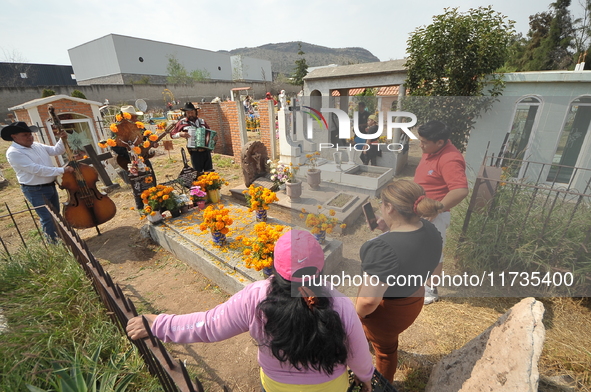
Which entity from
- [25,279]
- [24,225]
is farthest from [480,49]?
[24,225]

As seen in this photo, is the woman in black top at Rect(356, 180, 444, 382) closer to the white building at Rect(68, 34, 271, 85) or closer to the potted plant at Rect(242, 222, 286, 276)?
the potted plant at Rect(242, 222, 286, 276)

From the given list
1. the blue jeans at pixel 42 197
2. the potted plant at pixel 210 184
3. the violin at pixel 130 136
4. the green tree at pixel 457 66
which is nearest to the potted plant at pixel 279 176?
the potted plant at pixel 210 184

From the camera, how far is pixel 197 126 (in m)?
5.35

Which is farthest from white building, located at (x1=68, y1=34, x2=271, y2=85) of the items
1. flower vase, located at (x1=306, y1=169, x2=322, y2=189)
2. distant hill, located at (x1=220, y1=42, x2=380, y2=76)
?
flower vase, located at (x1=306, y1=169, x2=322, y2=189)

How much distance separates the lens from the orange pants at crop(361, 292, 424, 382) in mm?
1559

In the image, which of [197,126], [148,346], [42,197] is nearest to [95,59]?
[197,126]

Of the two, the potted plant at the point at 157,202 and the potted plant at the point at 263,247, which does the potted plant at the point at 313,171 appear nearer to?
the potted plant at the point at 263,247

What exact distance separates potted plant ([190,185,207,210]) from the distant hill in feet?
219

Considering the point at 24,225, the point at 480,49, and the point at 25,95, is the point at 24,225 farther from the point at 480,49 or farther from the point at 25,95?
the point at 25,95

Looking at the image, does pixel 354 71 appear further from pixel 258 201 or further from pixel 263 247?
pixel 263 247

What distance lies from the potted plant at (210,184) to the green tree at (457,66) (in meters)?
3.74

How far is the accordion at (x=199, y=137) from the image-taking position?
5.31 meters

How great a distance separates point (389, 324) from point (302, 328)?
876 mm

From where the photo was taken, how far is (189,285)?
3.38m
